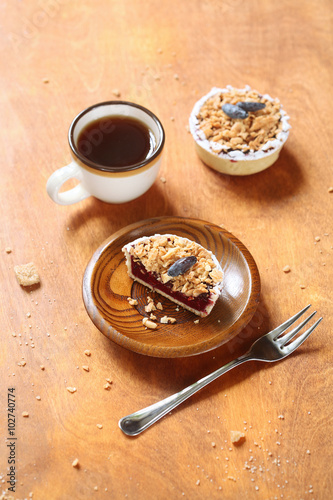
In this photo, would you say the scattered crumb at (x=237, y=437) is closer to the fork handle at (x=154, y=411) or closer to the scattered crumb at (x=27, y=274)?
the fork handle at (x=154, y=411)

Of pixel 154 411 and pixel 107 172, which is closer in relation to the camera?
pixel 154 411

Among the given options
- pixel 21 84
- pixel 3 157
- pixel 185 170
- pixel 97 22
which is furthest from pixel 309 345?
pixel 97 22

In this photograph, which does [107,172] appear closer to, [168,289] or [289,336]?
[168,289]

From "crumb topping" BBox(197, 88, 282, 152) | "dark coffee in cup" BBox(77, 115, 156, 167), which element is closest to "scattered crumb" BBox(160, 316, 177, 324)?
"dark coffee in cup" BBox(77, 115, 156, 167)

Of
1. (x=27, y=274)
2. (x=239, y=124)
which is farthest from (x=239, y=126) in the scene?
(x=27, y=274)

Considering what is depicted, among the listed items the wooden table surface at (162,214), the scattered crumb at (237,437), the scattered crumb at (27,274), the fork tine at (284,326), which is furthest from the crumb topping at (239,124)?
the scattered crumb at (237,437)

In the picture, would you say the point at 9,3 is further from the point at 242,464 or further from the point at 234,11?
the point at 242,464

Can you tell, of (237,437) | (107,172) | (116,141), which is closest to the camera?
(237,437)
